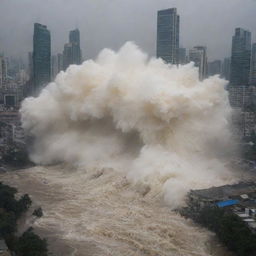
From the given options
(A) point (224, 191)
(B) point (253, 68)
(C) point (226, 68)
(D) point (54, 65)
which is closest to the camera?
(A) point (224, 191)

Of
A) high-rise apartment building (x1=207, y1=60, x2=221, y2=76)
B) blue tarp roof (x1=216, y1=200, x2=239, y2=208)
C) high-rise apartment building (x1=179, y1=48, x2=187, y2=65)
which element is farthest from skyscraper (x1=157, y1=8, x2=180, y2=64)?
blue tarp roof (x1=216, y1=200, x2=239, y2=208)

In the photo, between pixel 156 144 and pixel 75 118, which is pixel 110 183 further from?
pixel 75 118

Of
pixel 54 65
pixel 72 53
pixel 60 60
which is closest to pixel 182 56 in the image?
pixel 72 53

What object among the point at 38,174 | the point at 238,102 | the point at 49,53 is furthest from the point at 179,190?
the point at 49,53

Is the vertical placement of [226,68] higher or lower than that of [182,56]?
lower

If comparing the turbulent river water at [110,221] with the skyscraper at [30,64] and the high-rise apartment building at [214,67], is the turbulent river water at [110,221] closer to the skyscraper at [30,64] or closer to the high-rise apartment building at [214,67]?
the skyscraper at [30,64]

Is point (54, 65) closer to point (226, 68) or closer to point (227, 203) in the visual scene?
point (226, 68)

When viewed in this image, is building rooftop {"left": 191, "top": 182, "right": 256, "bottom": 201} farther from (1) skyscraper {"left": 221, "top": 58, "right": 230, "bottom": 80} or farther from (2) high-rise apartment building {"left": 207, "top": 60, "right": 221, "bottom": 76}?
(2) high-rise apartment building {"left": 207, "top": 60, "right": 221, "bottom": 76}
